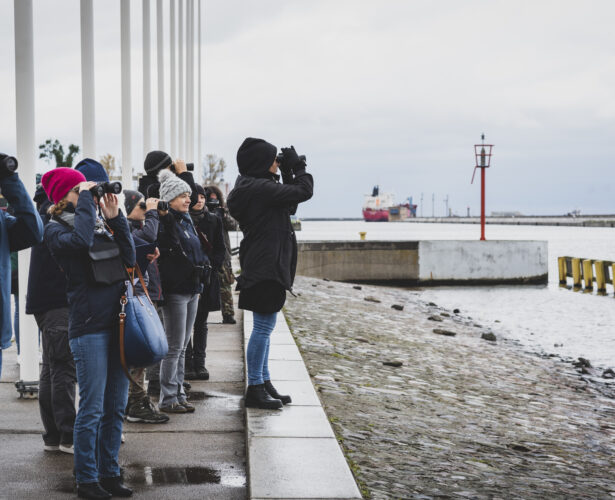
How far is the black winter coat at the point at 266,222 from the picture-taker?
19.7 feet

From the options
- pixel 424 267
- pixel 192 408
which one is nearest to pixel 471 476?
pixel 192 408

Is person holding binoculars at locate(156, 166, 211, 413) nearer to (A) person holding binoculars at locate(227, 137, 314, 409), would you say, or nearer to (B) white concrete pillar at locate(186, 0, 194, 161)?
(A) person holding binoculars at locate(227, 137, 314, 409)

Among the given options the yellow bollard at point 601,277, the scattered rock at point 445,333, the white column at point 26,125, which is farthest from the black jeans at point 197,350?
the yellow bollard at point 601,277

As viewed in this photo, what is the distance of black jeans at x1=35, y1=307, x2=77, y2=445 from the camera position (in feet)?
16.9

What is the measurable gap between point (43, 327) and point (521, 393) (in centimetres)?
679

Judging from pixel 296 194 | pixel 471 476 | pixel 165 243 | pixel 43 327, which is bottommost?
pixel 471 476

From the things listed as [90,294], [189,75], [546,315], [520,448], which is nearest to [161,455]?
[90,294]

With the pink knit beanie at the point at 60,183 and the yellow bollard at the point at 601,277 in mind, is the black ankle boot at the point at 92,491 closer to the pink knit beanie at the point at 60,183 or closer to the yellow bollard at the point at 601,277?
the pink knit beanie at the point at 60,183

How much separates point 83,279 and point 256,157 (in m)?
2.31

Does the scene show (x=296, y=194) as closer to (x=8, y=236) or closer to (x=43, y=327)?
(x=43, y=327)

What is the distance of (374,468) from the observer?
5.27m

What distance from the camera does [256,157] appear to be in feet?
20.3

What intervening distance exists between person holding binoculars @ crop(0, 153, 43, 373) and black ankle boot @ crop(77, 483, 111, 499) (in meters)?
0.96

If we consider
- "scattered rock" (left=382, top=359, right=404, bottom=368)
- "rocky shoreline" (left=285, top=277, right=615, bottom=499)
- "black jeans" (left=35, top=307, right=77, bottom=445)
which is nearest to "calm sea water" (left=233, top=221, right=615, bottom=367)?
"rocky shoreline" (left=285, top=277, right=615, bottom=499)
